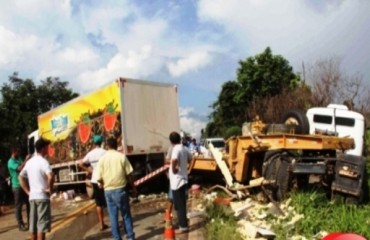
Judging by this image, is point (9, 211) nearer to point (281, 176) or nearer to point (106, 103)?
point (106, 103)

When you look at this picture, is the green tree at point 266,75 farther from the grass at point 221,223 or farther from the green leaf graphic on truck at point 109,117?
the grass at point 221,223

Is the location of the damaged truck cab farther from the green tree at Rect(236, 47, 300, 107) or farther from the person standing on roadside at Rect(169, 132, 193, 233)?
the green tree at Rect(236, 47, 300, 107)

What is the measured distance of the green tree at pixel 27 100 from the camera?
94.2 ft

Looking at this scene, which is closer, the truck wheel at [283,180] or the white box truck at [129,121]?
the truck wheel at [283,180]

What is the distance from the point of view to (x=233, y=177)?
12.8 meters

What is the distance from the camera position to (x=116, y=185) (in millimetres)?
7867

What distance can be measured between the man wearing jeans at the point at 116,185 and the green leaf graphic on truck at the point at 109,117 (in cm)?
679

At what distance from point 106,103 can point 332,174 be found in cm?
729

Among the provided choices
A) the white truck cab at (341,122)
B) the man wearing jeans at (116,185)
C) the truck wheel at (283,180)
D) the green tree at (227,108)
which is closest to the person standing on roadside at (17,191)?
the man wearing jeans at (116,185)

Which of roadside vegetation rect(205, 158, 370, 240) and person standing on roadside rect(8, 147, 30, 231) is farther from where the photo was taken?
person standing on roadside rect(8, 147, 30, 231)

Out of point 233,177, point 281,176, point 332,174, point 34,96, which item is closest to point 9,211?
point 233,177

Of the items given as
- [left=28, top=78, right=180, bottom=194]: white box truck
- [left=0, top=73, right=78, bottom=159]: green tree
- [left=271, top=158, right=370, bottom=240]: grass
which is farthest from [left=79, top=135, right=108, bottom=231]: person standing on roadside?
[left=0, top=73, right=78, bottom=159]: green tree

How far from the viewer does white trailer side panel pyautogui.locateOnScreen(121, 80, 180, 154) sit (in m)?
14.6

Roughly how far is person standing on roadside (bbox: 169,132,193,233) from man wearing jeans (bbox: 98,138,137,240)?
893 mm
